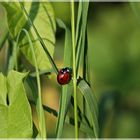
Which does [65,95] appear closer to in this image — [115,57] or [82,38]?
[82,38]

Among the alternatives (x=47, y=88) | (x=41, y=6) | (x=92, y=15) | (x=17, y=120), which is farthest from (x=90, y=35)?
(x=17, y=120)

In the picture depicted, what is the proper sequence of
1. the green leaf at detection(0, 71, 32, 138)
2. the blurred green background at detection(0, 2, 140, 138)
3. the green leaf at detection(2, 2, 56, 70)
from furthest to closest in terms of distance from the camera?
the blurred green background at detection(0, 2, 140, 138)
the green leaf at detection(2, 2, 56, 70)
the green leaf at detection(0, 71, 32, 138)

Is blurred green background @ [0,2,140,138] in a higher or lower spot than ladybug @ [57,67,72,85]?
lower

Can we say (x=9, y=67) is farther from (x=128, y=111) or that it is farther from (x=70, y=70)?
(x=128, y=111)

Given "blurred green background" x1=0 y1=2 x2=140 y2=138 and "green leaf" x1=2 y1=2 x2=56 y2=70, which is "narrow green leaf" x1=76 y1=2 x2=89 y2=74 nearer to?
"green leaf" x1=2 y1=2 x2=56 y2=70

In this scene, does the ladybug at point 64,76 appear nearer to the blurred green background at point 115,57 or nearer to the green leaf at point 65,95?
the green leaf at point 65,95

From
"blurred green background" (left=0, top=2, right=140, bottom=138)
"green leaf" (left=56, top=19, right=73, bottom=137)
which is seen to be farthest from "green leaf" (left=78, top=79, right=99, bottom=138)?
"blurred green background" (left=0, top=2, right=140, bottom=138)

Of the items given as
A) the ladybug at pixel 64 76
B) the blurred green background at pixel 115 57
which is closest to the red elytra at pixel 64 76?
the ladybug at pixel 64 76
